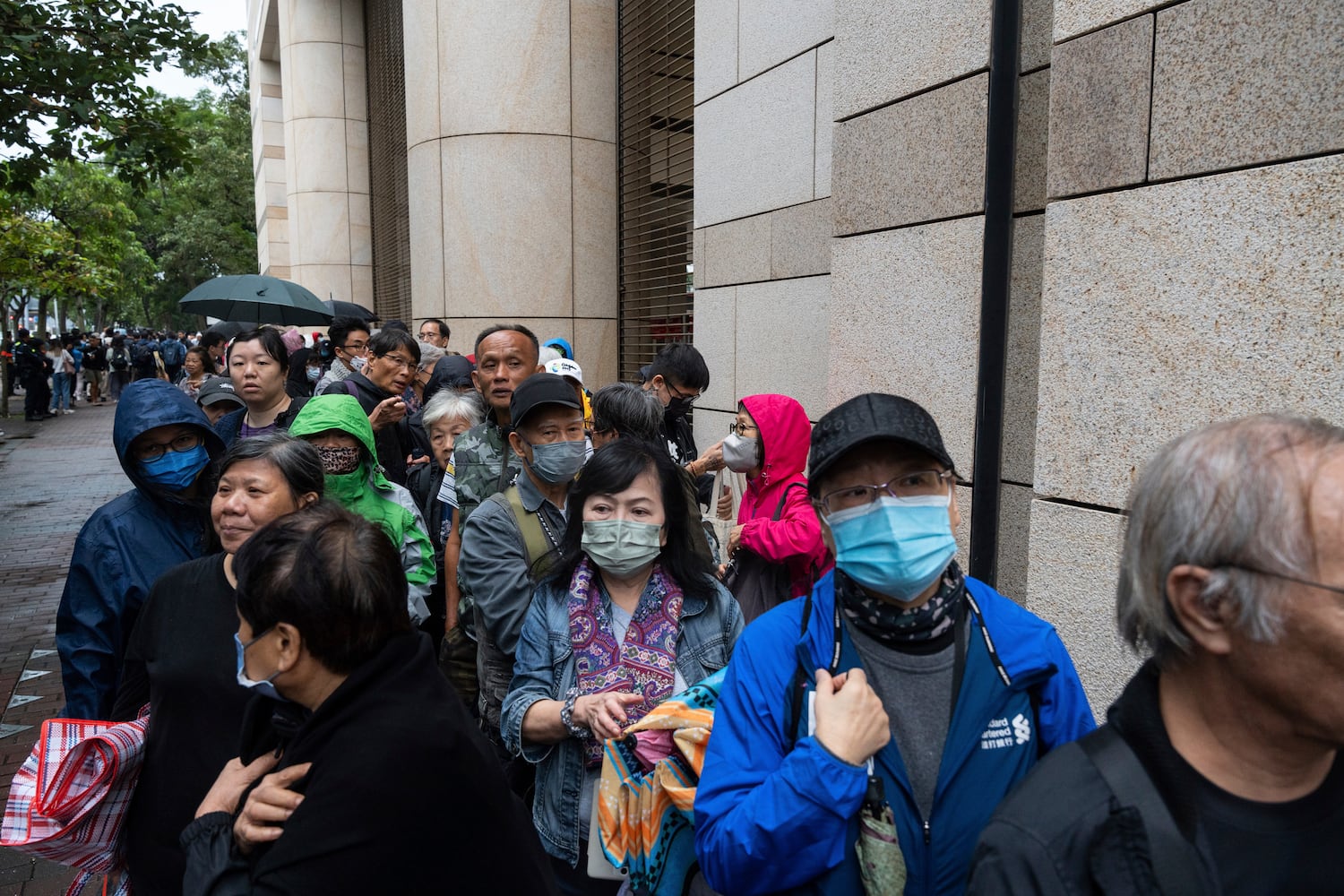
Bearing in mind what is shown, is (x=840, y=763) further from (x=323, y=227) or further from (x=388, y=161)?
(x=323, y=227)

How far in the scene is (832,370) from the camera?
4.56 metres

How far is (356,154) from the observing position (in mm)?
18484

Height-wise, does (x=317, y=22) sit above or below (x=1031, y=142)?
above

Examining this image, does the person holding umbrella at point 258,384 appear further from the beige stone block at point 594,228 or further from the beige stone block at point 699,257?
the beige stone block at point 594,228

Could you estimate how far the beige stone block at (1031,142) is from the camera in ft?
12.0

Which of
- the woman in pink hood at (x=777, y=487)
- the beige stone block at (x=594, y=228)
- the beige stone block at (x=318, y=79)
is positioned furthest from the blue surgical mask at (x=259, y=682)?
the beige stone block at (x=318, y=79)

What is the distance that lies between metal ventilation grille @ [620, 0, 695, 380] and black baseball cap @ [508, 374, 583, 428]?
5072mm

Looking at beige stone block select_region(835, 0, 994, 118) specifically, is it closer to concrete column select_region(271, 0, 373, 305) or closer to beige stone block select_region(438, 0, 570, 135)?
beige stone block select_region(438, 0, 570, 135)

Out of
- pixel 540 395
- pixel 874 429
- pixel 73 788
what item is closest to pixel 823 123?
pixel 540 395

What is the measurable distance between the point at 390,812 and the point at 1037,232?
3284mm

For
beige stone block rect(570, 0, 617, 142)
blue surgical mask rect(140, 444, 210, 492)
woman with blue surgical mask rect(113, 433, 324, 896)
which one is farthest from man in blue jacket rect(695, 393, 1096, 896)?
beige stone block rect(570, 0, 617, 142)

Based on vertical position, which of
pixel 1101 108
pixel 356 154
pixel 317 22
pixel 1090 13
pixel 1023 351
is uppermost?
pixel 317 22

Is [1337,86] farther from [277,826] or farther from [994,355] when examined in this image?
[277,826]

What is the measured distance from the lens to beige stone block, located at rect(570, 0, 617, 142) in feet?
30.0
